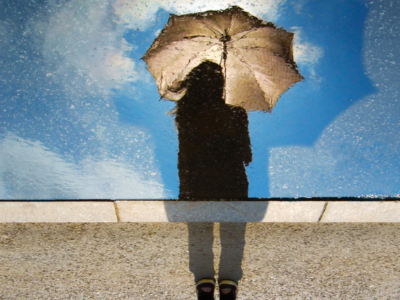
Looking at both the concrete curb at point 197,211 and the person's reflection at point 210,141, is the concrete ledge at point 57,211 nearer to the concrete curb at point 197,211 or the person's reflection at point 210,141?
the concrete curb at point 197,211

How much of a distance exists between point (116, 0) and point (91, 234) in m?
2.29

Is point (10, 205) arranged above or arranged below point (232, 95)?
below

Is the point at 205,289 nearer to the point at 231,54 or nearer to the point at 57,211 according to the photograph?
the point at 57,211

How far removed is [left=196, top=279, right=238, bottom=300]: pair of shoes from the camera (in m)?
2.36

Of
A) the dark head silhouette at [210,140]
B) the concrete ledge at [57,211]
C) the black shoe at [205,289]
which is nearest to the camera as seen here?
the dark head silhouette at [210,140]

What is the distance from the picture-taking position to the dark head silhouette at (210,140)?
6.45 feet

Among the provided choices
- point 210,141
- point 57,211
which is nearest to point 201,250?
point 210,141

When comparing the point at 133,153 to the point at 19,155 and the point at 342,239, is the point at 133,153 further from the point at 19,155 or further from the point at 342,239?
the point at 342,239

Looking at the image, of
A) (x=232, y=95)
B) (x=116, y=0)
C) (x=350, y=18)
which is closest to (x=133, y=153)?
(x=232, y=95)

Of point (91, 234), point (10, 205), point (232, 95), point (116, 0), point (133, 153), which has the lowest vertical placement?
point (91, 234)

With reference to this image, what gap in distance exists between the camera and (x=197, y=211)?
226 cm

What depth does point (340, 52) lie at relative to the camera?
1.92 metres

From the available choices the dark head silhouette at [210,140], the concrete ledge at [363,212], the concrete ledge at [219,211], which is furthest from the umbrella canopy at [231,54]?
the concrete ledge at [363,212]

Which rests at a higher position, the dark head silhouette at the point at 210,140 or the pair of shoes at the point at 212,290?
the dark head silhouette at the point at 210,140
